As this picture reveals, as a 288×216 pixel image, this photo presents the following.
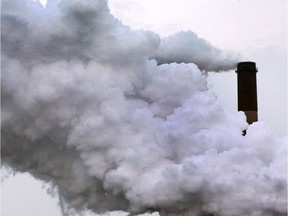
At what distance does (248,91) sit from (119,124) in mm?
11771

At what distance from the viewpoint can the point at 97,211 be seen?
31.8m

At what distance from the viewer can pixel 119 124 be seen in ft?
98.0

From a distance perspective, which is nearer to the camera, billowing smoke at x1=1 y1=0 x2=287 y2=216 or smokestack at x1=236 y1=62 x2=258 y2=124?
billowing smoke at x1=1 y1=0 x2=287 y2=216

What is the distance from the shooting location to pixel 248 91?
38.5m

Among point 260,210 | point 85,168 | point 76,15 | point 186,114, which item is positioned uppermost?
point 76,15

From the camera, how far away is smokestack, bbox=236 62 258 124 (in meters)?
38.4

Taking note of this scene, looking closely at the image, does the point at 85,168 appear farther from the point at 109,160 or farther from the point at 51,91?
the point at 51,91

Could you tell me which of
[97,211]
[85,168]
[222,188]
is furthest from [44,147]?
[222,188]

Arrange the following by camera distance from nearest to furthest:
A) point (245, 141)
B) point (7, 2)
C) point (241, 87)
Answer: point (7, 2), point (245, 141), point (241, 87)

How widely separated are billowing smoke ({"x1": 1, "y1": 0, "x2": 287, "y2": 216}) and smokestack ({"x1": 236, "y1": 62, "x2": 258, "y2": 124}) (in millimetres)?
7594

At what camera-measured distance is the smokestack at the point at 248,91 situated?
126 feet

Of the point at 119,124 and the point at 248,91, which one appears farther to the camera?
the point at 248,91

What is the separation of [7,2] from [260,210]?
15624 mm

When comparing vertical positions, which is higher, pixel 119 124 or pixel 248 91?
pixel 248 91
